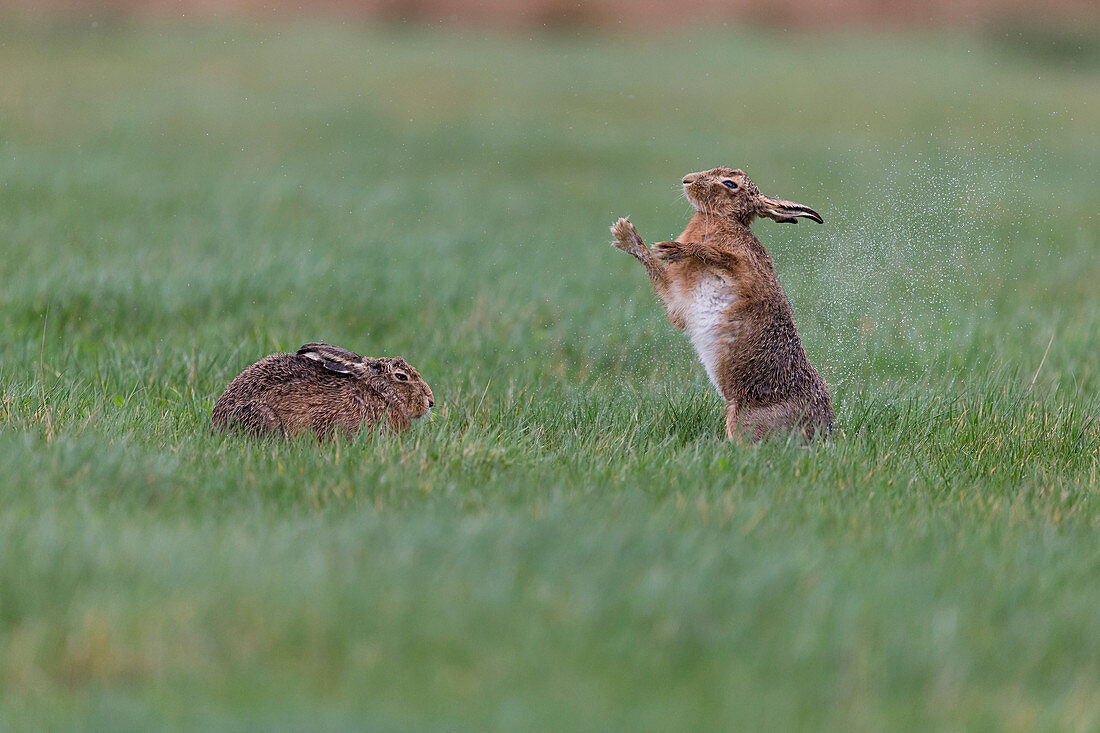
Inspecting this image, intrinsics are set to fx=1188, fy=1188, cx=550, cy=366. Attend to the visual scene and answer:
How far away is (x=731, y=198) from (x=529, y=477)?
2.35 meters

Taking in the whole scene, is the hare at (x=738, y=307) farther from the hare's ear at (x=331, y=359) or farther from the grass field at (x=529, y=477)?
the hare's ear at (x=331, y=359)

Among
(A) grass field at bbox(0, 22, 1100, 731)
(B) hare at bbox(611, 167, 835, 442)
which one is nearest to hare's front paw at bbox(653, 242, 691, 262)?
(B) hare at bbox(611, 167, 835, 442)

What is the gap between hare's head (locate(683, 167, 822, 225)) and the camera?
6527mm

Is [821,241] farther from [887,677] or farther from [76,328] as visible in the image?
[887,677]

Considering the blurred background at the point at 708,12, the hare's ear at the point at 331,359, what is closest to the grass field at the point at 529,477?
the hare's ear at the point at 331,359

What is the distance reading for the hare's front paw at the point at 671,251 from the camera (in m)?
6.35

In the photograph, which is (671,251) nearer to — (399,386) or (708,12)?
(399,386)

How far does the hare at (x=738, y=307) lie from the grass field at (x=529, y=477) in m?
0.36

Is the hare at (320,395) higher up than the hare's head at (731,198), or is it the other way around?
the hare's head at (731,198)

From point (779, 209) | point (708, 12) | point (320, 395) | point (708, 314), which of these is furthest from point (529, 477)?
point (708, 12)

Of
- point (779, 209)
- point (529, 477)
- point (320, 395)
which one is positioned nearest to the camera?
point (529, 477)

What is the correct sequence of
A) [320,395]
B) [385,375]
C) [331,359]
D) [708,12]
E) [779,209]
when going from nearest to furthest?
[320,395]
[331,359]
[385,375]
[779,209]
[708,12]

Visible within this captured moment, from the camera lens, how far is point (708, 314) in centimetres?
635

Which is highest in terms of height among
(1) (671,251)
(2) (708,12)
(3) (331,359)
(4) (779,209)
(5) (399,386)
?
(2) (708,12)
